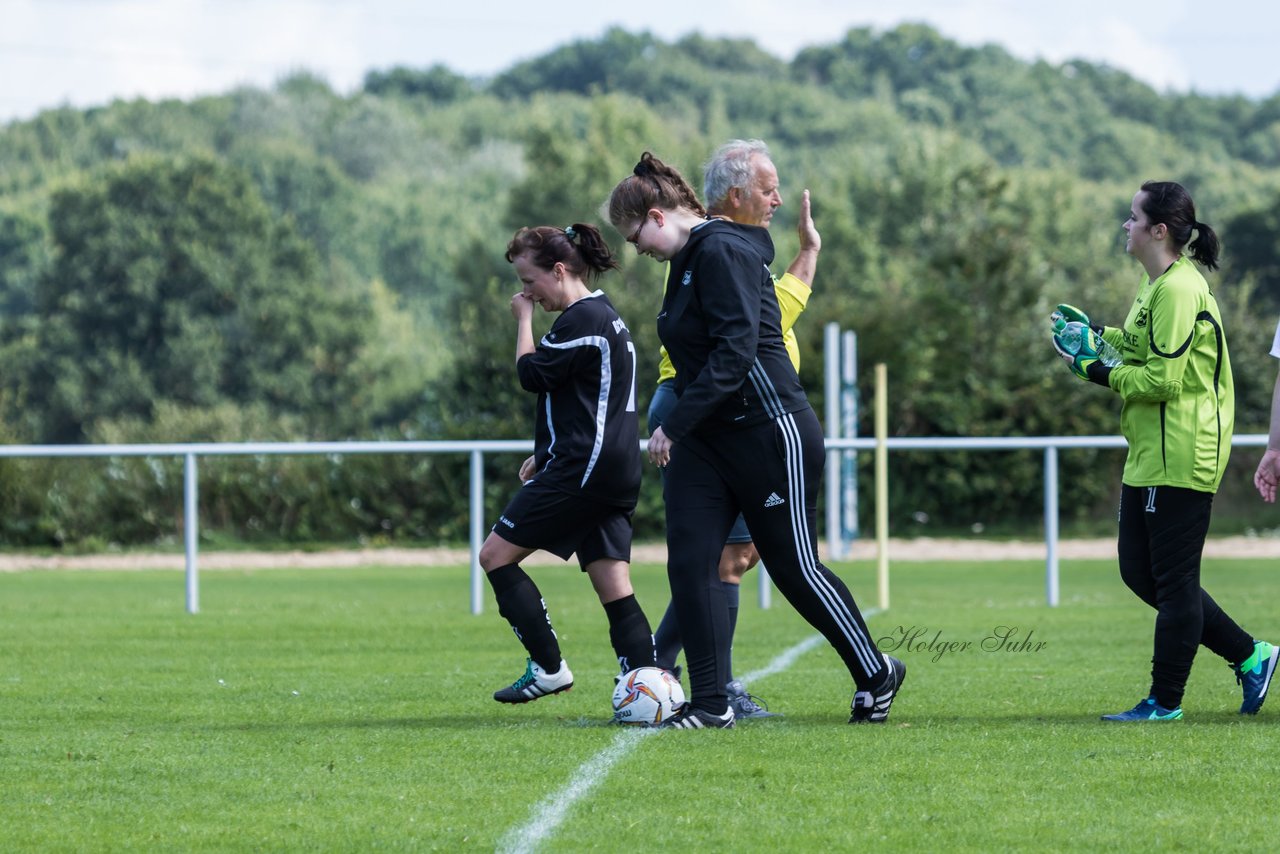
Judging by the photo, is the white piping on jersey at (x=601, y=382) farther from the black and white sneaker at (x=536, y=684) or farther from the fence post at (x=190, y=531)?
the fence post at (x=190, y=531)

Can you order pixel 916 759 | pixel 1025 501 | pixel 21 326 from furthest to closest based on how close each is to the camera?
pixel 21 326 < pixel 1025 501 < pixel 916 759

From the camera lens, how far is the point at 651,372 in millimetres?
25422

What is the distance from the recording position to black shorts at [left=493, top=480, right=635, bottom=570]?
6359 millimetres

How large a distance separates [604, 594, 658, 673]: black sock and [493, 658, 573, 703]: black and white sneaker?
224 mm

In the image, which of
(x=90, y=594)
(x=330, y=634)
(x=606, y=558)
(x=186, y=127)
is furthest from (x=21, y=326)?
(x=606, y=558)

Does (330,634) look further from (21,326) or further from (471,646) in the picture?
(21,326)

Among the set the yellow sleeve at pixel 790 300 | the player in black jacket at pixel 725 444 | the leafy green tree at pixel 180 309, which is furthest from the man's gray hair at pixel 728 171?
the leafy green tree at pixel 180 309

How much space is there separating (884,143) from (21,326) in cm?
5013

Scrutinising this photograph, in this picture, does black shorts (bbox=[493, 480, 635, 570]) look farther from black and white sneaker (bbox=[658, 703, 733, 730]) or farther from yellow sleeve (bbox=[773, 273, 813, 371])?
yellow sleeve (bbox=[773, 273, 813, 371])

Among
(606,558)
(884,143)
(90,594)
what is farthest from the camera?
(884,143)

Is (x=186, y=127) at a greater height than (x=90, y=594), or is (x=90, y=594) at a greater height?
(x=186, y=127)

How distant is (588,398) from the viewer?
6371 millimetres

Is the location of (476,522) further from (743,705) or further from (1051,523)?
(743,705)

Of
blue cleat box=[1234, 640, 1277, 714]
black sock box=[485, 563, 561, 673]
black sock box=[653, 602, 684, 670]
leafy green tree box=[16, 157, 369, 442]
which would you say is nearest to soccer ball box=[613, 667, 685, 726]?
black sock box=[485, 563, 561, 673]
